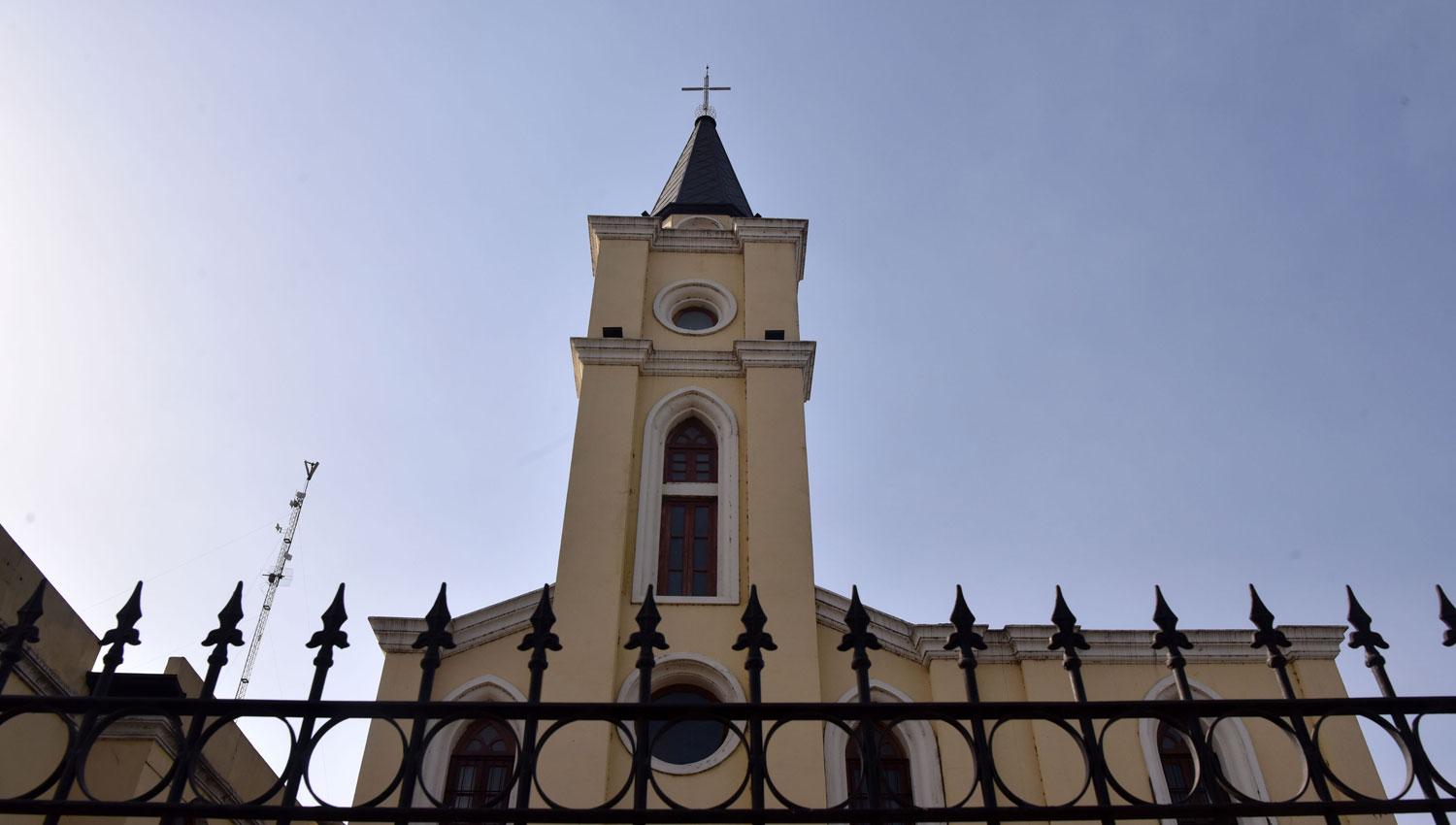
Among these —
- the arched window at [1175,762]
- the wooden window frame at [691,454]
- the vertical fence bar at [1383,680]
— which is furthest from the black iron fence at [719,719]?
the wooden window frame at [691,454]

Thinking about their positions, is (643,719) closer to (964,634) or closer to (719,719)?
(719,719)

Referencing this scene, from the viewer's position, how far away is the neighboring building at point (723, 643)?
480 inches

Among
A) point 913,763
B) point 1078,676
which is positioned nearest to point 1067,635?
point 1078,676

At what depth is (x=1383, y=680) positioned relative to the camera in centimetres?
455

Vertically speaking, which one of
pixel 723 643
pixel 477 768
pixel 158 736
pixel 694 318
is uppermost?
pixel 694 318

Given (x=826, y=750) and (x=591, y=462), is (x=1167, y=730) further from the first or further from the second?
(x=591, y=462)

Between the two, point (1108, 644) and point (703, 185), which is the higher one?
point (703, 185)

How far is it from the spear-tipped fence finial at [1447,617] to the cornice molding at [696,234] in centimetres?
1458

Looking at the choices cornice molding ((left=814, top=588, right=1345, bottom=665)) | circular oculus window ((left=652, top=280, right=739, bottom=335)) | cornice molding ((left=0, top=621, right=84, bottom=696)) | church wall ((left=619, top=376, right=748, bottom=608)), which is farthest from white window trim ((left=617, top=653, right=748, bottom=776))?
circular oculus window ((left=652, top=280, right=739, bottom=335))

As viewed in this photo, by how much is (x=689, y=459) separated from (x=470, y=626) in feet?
13.6

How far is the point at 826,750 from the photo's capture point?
12.5m

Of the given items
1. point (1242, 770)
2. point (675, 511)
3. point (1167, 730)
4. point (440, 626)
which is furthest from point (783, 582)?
point (440, 626)

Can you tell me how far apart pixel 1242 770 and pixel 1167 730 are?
0.92 metres

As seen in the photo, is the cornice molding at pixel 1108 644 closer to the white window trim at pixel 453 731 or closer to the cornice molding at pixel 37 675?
the white window trim at pixel 453 731
